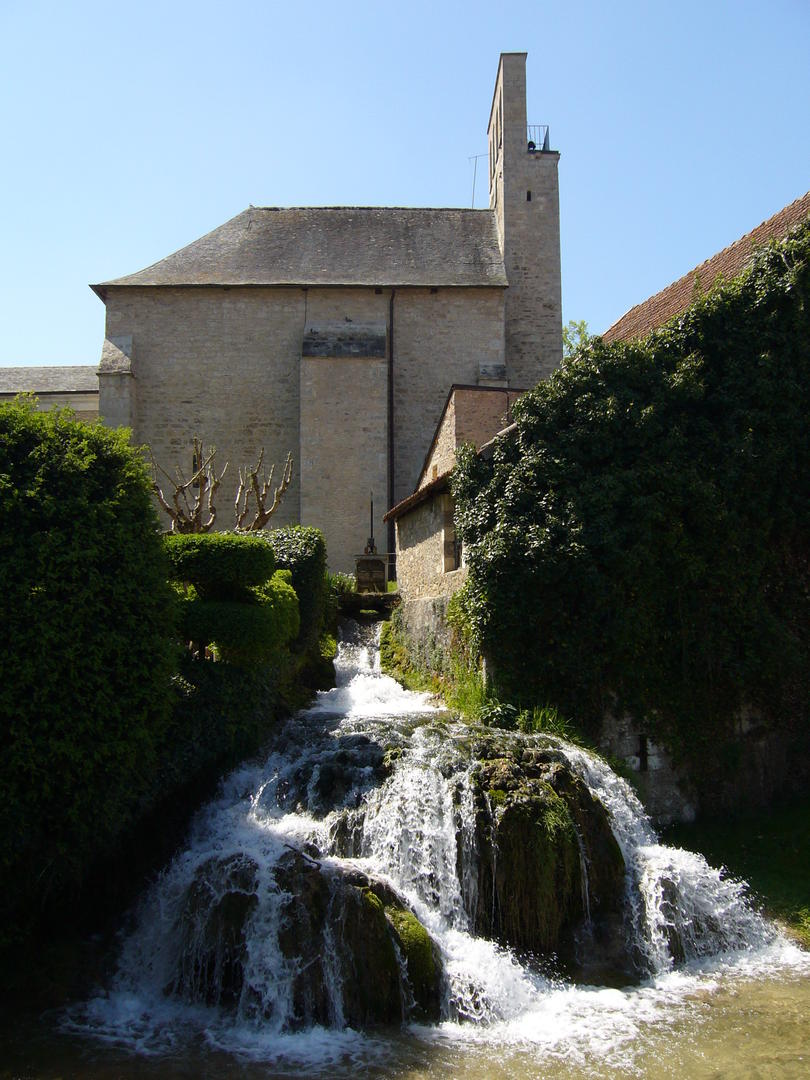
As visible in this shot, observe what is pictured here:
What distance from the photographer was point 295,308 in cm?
2314

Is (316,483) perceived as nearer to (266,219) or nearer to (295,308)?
(295,308)

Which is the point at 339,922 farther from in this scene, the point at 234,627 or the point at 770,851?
the point at 770,851

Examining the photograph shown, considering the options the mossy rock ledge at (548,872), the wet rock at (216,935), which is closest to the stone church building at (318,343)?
the mossy rock ledge at (548,872)

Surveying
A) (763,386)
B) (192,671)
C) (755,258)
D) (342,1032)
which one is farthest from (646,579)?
(342,1032)

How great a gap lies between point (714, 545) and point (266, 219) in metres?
19.7

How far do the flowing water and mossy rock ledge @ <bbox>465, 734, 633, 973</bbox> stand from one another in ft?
0.37

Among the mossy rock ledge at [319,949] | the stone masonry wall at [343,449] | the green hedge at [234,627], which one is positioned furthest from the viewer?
the stone masonry wall at [343,449]

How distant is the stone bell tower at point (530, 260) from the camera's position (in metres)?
24.0

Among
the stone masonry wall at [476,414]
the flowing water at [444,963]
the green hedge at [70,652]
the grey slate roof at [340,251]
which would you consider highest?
the grey slate roof at [340,251]

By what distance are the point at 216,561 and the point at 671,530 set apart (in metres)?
4.77

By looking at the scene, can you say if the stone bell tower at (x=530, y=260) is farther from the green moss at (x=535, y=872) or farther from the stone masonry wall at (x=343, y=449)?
the green moss at (x=535, y=872)

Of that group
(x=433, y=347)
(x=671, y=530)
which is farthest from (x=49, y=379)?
(x=671, y=530)

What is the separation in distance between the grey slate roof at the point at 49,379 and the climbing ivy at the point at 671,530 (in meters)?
22.0

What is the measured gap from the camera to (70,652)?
6.25m
